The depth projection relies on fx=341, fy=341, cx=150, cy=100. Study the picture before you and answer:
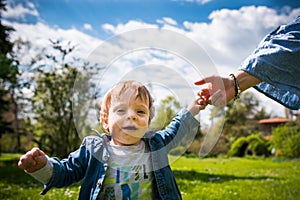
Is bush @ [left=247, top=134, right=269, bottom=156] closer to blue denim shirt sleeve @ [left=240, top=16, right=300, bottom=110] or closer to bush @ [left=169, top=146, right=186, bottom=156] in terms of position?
bush @ [left=169, top=146, right=186, bottom=156]

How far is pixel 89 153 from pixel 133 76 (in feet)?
1.84

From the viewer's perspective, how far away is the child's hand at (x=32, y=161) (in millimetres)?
1779

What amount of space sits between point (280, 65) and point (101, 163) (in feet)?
3.97

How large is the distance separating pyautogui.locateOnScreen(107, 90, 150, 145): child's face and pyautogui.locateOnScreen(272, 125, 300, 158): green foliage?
742 inches

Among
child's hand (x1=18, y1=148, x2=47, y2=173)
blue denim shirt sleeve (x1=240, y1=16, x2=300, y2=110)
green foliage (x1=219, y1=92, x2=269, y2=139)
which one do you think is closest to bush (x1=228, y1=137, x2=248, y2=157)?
green foliage (x1=219, y1=92, x2=269, y2=139)

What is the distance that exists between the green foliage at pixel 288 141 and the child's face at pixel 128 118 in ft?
Answer: 61.8

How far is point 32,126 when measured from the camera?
773 inches

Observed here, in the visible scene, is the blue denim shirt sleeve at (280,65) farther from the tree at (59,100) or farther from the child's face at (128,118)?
the tree at (59,100)

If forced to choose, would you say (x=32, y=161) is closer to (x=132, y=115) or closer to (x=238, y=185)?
(x=132, y=115)

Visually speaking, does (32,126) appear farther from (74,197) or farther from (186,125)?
(186,125)

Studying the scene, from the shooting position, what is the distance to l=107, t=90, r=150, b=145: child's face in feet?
6.65

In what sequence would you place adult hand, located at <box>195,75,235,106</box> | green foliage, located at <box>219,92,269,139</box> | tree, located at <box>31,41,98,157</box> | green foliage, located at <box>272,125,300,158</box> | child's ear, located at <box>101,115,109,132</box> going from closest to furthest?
1. adult hand, located at <box>195,75,235,106</box>
2. child's ear, located at <box>101,115,109,132</box>
3. tree, located at <box>31,41,98,157</box>
4. green foliage, located at <box>272,125,300,158</box>
5. green foliage, located at <box>219,92,269,139</box>

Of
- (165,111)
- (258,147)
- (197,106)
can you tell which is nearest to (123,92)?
(165,111)

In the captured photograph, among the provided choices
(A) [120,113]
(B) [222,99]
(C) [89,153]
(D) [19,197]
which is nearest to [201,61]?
(B) [222,99]
